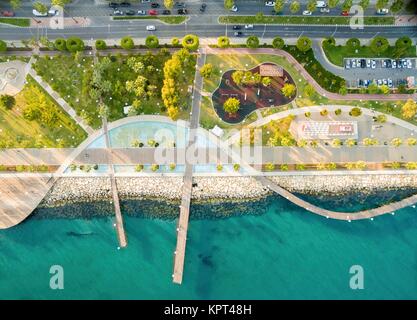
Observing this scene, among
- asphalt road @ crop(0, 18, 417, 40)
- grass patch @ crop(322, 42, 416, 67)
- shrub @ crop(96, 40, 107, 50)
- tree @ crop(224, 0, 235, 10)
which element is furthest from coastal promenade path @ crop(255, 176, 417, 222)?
shrub @ crop(96, 40, 107, 50)

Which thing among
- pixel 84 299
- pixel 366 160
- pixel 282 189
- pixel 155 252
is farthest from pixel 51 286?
pixel 366 160

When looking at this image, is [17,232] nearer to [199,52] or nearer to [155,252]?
[155,252]

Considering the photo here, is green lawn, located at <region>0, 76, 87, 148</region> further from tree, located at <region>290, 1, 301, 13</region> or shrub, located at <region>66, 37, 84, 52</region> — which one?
tree, located at <region>290, 1, 301, 13</region>

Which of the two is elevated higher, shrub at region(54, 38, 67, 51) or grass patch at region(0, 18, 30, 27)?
grass patch at region(0, 18, 30, 27)

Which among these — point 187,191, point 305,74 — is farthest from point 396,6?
point 187,191

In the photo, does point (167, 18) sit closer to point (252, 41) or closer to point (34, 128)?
point (252, 41)

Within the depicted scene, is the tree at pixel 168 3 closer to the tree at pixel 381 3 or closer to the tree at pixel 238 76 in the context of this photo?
the tree at pixel 238 76
